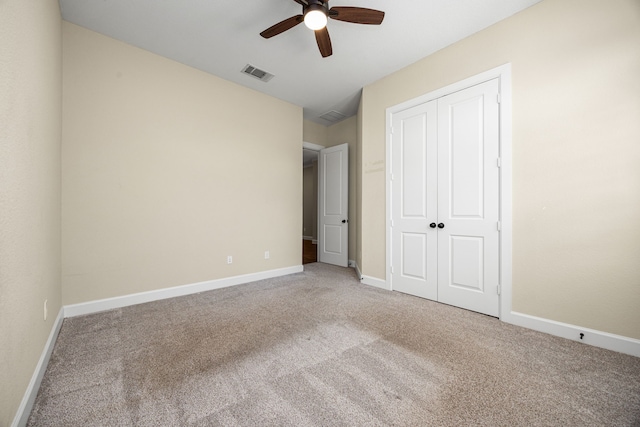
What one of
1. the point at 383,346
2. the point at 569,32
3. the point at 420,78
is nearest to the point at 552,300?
the point at 383,346

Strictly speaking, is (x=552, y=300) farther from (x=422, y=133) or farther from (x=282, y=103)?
(x=282, y=103)

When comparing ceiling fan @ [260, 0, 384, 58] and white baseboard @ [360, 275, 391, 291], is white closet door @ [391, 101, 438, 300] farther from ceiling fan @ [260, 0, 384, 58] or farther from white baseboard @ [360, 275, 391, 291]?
ceiling fan @ [260, 0, 384, 58]

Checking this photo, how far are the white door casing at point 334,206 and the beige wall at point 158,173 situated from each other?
49.9 inches

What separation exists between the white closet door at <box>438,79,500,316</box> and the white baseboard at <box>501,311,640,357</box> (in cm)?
20

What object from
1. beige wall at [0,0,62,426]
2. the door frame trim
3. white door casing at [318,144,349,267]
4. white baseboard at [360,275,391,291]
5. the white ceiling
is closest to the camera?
beige wall at [0,0,62,426]

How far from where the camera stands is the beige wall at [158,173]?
8.29 ft

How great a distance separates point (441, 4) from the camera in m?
2.25

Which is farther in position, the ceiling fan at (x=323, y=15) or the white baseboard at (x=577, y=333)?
the ceiling fan at (x=323, y=15)

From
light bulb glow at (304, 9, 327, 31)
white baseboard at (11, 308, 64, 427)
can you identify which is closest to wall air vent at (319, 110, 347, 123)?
light bulb glow at (304, 9, 327, 31)

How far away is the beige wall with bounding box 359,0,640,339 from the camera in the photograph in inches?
73.7

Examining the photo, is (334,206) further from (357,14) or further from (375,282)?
(357,14)

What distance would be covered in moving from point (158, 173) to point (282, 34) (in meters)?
2.19

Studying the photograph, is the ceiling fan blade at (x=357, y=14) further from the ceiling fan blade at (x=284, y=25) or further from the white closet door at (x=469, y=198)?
the white closet door at (x=469, y=198)

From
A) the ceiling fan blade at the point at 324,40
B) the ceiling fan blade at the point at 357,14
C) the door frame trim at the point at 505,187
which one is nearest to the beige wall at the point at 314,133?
the ceiling fan blade at the point at 324,40
